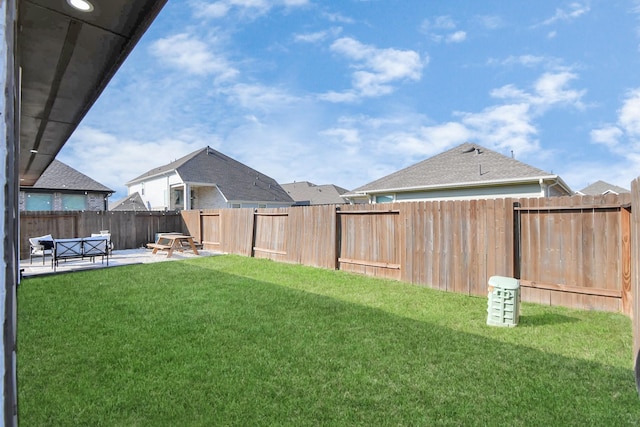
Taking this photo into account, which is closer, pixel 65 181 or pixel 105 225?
pixel 105 225

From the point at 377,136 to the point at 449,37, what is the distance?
1123 centimetres

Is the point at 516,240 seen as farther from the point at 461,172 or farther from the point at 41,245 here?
the point at 41,245

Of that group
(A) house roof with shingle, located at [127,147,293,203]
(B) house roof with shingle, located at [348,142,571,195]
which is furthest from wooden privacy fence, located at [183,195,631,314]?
(A) house roof with shingle, located at [127,147,293,203]

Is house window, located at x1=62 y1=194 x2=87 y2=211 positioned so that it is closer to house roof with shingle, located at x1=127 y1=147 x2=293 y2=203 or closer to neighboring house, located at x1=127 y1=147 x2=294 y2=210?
neighboring house, located at x1=127 y1=147 x2=294 y2=210

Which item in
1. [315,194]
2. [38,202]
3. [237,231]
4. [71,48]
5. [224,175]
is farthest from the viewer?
[315,194]

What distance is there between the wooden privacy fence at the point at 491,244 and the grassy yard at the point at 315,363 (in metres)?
0.51

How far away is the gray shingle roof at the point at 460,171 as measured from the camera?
1201 cm

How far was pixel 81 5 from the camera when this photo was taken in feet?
7.39

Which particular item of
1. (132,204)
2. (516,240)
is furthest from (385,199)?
(132,204)

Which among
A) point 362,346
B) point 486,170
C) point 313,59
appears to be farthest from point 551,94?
point 362,346

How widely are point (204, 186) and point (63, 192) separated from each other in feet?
24.5

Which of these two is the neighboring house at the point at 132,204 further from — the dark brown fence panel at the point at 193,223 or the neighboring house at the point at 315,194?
the neighboring house at the point at 315,194

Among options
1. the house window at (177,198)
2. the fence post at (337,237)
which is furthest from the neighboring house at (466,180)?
the house window at (177,198)

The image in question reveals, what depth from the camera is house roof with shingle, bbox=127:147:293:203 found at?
70.7 feet
